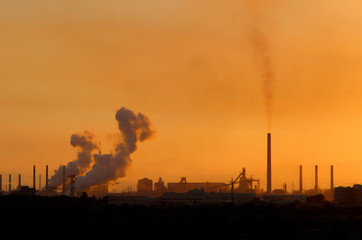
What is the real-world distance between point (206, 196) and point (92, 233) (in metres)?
118

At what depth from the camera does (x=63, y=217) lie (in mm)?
87750

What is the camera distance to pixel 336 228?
249 feet

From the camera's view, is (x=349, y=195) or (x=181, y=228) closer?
(x=181, y=228)

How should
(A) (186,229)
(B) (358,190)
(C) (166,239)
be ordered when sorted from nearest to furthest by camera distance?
(C) (166,239) < (A) (186,229) < (B) (358,190)

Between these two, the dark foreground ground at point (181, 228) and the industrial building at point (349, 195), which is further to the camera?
the industrial building at point (349, 195)

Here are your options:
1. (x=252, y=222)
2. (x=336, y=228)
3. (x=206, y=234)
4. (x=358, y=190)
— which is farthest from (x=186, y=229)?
(x=358, y=190)

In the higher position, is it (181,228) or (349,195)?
(349,195)

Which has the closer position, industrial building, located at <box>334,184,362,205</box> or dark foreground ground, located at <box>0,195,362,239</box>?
dark foreground ground, located at <box>0,195,362,239</box>

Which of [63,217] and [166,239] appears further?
[63,217]

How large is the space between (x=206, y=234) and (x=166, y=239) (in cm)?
724

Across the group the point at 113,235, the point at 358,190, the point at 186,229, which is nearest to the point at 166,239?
the point at 113,235

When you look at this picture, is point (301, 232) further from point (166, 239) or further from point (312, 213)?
point (312, 213)

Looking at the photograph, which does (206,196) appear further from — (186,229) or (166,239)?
(166,239)

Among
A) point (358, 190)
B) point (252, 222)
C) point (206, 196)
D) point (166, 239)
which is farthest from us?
point (206, 196)
